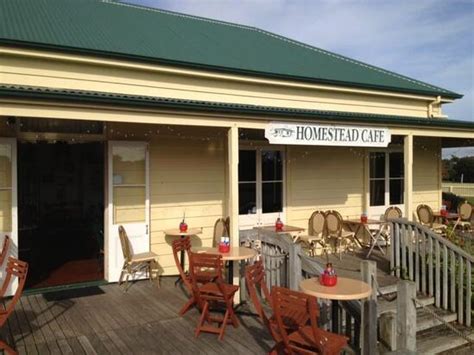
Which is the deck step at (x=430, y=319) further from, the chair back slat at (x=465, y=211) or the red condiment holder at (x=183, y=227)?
the chair back slat at (x=465, y=211)

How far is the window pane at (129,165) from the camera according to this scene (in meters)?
7.72

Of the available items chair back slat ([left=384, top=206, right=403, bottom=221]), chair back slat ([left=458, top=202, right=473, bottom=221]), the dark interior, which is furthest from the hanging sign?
the dark interior

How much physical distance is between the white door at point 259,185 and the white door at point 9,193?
4238mm

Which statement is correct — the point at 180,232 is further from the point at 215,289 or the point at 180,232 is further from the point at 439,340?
the point at 439,340

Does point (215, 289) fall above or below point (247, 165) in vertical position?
below

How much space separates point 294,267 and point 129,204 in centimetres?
351

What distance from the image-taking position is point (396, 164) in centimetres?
1123

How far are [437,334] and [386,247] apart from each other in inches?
152

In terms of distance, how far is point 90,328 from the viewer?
5.47 m

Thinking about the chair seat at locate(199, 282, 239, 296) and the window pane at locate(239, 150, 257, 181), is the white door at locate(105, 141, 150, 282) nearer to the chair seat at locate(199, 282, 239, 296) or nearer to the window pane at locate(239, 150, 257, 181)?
the window pane at locate(239, 150, 257, 181)

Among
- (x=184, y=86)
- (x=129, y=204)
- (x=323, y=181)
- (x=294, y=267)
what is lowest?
(x=294, y=267)

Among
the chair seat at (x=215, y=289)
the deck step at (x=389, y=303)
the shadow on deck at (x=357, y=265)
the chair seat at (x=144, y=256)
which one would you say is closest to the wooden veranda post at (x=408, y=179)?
the shadow on deck at (x=357, y=265)

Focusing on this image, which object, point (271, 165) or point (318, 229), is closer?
point (271, 165)

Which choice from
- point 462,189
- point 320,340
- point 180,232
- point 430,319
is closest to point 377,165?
point 430,319
